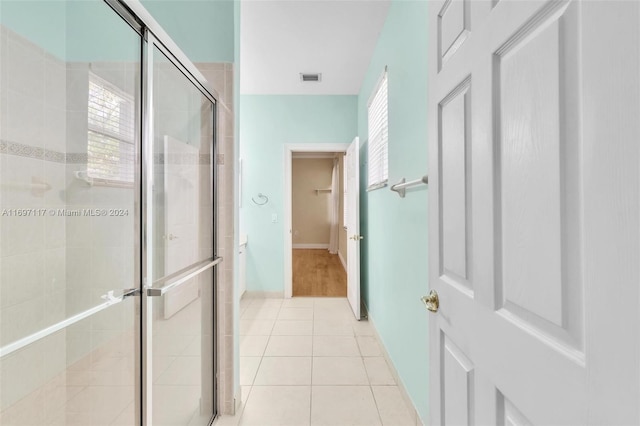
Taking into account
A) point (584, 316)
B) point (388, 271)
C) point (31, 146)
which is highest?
point (31, 146)

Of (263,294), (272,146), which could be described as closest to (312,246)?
(263,294)

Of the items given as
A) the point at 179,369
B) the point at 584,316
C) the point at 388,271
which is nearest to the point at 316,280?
the point at 388,271

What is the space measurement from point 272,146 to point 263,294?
1.98 metres

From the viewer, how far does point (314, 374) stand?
211 centimetres

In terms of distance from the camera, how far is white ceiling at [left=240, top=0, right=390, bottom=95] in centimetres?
222

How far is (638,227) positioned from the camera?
34 cm

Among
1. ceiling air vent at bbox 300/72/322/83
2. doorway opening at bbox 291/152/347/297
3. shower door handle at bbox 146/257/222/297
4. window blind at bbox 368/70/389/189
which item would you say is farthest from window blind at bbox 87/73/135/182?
doorway opening at bbox 291/152/347/297

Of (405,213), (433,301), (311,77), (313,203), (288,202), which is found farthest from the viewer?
(313,203)

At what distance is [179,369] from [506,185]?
1497 millimetres

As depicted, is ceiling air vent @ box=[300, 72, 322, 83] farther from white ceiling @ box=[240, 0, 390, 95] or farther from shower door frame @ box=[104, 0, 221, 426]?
shower door frame @ box=[104, 0, 221, 426]

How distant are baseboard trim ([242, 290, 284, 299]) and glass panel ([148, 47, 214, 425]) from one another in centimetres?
222

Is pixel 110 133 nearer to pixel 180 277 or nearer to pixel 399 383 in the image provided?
Result: pixel 180 277

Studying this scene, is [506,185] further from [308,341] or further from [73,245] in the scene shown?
[308,341]

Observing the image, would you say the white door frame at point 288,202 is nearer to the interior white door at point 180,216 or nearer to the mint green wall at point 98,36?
the interior white door at point 180,216
